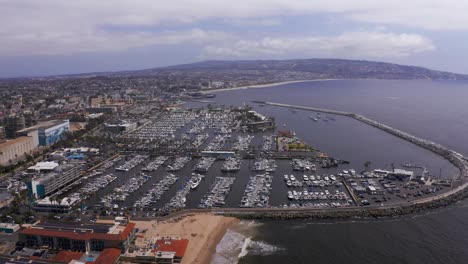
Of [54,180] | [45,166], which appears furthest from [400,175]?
[45,166]

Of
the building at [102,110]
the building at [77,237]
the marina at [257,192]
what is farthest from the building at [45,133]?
the marina at [257,192]

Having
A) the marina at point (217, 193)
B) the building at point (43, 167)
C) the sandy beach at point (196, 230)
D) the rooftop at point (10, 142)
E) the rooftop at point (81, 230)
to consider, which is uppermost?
the rooftop at point (10, 142)

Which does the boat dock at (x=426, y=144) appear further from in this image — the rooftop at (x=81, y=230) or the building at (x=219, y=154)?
the rooftop at (x=81, y=230)

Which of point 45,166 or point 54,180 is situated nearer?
point 54,180

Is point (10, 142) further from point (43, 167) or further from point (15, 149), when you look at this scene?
point (43, 167)

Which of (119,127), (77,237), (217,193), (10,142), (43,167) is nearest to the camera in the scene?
(77,237)

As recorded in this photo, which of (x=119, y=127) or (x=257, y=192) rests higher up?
(x=119, y=127)
